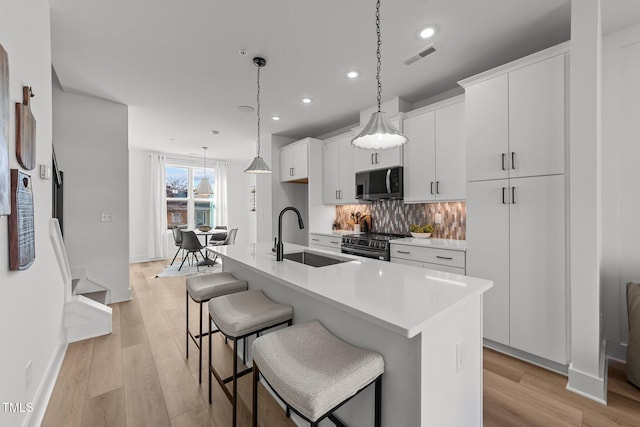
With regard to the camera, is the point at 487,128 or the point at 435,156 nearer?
the point at 487,128

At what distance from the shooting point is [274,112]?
3996 mm

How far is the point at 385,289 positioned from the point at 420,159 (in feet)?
7.93

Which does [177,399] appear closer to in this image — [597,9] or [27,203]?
[27,203]

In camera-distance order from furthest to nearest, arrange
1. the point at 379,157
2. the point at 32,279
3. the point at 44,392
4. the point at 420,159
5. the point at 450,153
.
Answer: the point at 379,157
the point at 420,159
the point at 450,153
the point at 44,392
the point at 32,279

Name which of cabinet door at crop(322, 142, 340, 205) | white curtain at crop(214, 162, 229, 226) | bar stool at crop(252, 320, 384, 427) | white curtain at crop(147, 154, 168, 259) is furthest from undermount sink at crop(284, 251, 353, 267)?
white curtain at crop(214, 162, 229, 226)

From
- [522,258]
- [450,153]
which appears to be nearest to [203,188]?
[450,153]

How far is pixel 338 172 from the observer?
14.3 feet

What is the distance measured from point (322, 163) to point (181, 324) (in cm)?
311

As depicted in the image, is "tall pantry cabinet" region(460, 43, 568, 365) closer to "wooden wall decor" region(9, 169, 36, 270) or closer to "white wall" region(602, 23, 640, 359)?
"white wall" region(602, 23, 640, 359)

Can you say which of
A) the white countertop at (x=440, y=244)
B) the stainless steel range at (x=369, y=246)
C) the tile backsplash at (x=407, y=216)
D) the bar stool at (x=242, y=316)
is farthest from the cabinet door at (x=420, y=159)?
the bar stool at (x=242, y=316)

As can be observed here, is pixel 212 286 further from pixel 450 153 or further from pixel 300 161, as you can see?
pixel 300 161

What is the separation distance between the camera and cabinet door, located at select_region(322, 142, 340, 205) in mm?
4400

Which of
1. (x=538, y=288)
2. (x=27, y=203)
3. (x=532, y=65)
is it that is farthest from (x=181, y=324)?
(x=532, y=65)

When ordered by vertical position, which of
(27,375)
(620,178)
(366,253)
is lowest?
(27,375)
